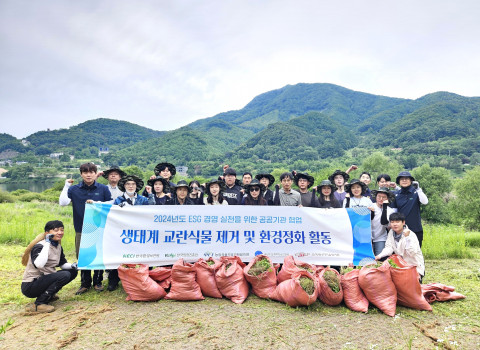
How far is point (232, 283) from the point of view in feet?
14.0

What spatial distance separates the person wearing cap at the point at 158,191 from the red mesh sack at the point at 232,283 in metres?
1.72

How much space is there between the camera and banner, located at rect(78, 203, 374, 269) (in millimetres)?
4754

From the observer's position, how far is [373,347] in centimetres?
309

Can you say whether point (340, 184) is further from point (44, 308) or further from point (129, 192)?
point (44, 308)

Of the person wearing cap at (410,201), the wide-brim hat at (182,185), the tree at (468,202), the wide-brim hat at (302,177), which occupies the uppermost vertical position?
the wide-brim hat at (302,177)

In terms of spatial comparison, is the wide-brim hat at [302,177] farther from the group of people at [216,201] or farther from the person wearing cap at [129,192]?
the person wearing cap at [129,192]

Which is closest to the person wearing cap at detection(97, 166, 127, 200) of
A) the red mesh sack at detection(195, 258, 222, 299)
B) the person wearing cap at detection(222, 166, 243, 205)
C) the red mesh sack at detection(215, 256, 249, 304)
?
the person wearing cap at detection(222, 166, 243, 205)

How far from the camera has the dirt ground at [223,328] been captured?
10.7 feet

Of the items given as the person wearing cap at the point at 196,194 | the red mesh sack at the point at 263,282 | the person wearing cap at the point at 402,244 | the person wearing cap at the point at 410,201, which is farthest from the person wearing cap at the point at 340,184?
the person wearing cap at the point at 196,194

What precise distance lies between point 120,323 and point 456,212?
1426 inches

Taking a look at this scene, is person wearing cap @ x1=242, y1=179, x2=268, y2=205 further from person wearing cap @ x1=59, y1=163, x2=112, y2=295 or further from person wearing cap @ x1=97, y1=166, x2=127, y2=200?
person wearing cap @ x1=59, y1=163, x2=112, y2=295

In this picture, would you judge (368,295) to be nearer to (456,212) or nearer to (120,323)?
(120,323)

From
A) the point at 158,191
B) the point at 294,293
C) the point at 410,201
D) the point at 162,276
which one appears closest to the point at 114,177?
the point at 158,191

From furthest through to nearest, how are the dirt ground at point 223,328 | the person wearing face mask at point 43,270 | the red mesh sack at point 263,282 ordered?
the red mesh sack at point 263,282
the person wearing face mask at point 43,270
the dirt ground at point 223,328
